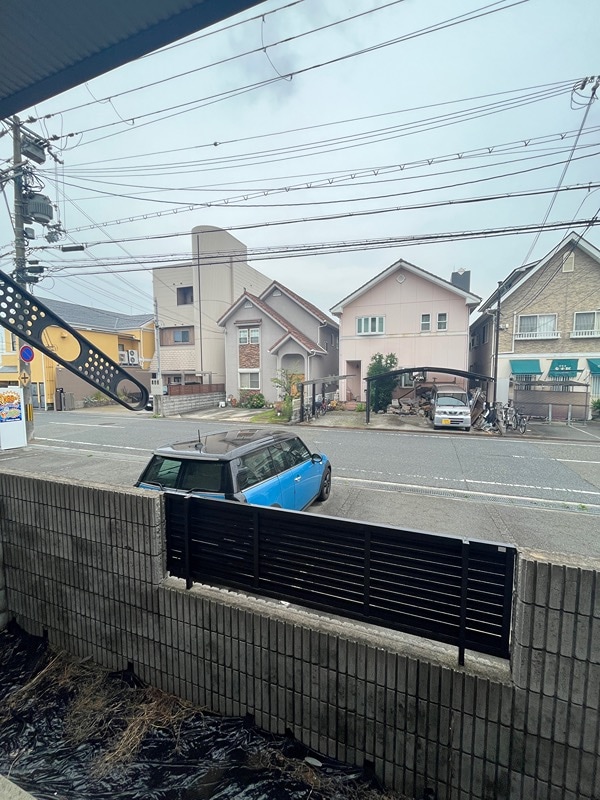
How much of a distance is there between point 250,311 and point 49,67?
882 inches

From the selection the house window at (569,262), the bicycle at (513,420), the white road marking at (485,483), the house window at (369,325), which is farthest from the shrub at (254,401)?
the house window at (569,262)

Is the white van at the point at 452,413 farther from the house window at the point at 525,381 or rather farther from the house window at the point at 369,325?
the house window at the point at 369,325

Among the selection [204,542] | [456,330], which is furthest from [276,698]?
[456,330]

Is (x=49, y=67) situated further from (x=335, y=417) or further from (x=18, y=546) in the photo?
(x=335, y=417)

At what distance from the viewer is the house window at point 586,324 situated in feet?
61.4

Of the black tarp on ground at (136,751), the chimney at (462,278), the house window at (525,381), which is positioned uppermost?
the chimney at (462,278)

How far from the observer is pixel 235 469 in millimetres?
3988

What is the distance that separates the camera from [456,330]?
20938mm

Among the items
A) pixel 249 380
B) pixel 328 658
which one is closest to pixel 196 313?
pixel 249 380

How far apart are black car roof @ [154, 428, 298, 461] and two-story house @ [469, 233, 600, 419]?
55.2ft

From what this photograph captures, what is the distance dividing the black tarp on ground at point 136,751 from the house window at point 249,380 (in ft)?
73.1

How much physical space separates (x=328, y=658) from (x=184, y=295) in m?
30.6

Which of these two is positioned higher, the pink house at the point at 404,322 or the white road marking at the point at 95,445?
the pink house at the point at 404,322

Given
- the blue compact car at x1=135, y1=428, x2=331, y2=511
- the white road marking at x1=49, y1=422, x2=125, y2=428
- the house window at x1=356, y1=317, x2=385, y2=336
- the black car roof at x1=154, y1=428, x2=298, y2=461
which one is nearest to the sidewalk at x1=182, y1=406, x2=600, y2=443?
the white road marking at x1=49, y1=422, x2=125, y2=428
